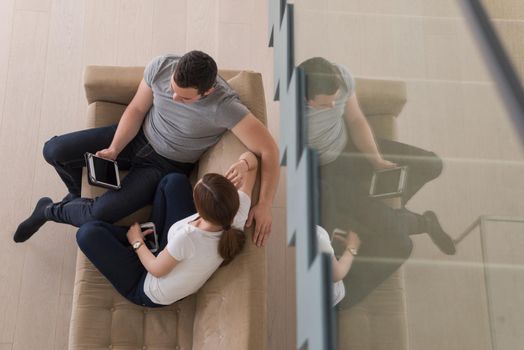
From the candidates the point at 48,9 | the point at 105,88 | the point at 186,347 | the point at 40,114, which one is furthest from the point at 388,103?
the point at 48,9

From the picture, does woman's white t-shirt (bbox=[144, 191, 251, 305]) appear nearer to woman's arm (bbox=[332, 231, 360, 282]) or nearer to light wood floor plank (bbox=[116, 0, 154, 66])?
woman's arm (bbox=[332, 231, 360, 282])

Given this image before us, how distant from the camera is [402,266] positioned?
161 centimetres

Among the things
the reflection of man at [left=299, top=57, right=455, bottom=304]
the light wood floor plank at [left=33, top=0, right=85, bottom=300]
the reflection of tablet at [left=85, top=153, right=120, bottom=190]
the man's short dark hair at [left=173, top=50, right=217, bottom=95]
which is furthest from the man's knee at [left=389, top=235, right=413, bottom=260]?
the light wood floor plank at [left=33, top=0, right=85, bottom=300]

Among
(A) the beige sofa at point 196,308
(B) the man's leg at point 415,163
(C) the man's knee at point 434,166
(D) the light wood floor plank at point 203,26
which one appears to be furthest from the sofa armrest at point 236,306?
(D) the light wood floor plank at point 203,26

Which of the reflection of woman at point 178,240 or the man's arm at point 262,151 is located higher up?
the man's arm at point 262,151

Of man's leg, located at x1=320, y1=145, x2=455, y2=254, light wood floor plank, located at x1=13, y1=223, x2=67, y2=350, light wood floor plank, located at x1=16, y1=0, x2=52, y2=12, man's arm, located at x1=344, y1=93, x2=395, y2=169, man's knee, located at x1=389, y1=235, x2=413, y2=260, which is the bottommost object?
light wood floor plank, located at x1=13, y1=223, x2=67, y2=350

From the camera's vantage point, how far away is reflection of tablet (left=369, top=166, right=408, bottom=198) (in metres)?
1.69

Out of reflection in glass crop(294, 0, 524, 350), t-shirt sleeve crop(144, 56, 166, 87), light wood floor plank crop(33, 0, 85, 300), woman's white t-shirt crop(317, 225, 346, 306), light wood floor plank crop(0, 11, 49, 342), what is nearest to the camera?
reflection in glass crop(294, 0, 524, 350)

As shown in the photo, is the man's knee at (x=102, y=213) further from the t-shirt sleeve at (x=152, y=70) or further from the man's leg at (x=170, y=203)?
the t-shirt sleeve at (x=152, y=70)

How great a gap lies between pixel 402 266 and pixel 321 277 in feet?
0.85

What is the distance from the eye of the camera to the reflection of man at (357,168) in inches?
63.9

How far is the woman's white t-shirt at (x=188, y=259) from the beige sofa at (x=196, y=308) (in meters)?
0.08

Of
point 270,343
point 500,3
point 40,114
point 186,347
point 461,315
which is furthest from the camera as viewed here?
point 40,114

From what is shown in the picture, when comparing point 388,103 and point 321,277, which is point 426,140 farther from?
point 321,277
